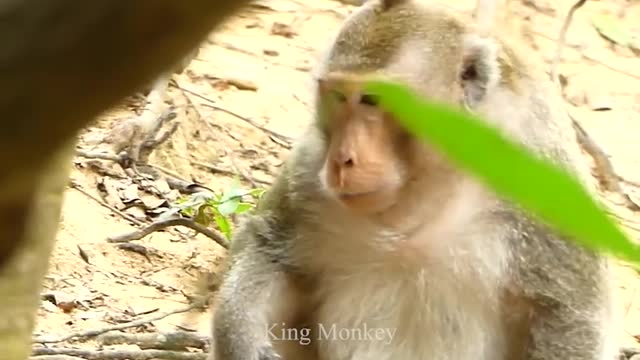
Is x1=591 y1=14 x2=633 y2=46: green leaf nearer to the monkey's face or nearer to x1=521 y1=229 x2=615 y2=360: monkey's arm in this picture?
x1=521 y1=229 x2=615 y2=360: monkey's arm

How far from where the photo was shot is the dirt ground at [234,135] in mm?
4066

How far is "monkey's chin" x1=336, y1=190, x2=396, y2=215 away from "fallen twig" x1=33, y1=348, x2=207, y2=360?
3.46 feet

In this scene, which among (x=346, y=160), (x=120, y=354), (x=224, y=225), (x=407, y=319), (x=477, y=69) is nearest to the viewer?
(x=346, y=160)

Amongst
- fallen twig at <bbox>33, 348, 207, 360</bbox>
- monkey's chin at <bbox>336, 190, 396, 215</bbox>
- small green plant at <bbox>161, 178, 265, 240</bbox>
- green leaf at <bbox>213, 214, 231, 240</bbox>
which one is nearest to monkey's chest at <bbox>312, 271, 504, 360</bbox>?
monkey's chin at <bbox>336, 190, 396, 215</bbox>

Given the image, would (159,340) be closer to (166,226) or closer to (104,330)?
(104,330)

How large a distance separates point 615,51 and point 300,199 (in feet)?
14.1

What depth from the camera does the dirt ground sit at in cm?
407

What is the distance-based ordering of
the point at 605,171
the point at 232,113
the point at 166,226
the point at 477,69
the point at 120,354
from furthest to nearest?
1. the point at 232,113
2. the point at 605,171
3. the point at 166,226
4. the point at 120,354
5. the point at 477,69

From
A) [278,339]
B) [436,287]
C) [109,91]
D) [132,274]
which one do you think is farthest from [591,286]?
[109,91]

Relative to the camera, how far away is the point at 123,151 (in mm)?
4895

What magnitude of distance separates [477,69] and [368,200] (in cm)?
39

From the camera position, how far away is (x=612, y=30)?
22.8 ft

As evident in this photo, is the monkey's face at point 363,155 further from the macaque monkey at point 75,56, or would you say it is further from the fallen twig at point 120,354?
the macaque monkey at point 75,56

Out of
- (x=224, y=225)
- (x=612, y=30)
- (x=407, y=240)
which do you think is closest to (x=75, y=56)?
(x=407, y=240)
